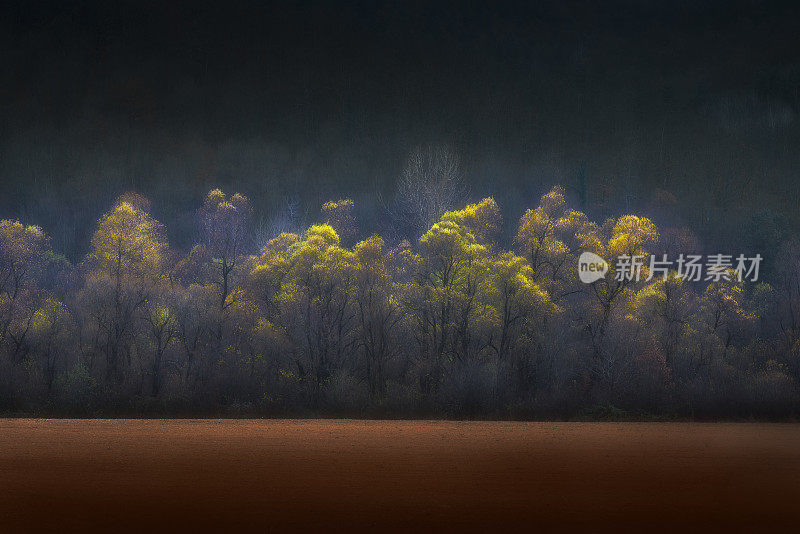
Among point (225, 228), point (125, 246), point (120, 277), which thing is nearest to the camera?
point (120, 277)

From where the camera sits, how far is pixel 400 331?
4075 cm

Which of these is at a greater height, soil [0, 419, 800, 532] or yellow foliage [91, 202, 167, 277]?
yellow foliage [91, 202, 167, 277]

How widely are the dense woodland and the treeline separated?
105 mm

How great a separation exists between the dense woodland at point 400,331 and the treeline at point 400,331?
11cm

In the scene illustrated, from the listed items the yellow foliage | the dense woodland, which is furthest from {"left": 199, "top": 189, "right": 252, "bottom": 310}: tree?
the yellow foliage

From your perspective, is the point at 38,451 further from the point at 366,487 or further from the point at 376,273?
the point at 376,273

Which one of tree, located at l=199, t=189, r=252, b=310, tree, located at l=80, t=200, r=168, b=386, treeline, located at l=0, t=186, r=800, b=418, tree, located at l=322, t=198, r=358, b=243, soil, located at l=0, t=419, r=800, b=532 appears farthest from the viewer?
tree, located at l=322, t=198, r=358, b=243

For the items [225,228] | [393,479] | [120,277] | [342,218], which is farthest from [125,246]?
[393,479]

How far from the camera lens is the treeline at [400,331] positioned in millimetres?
34750

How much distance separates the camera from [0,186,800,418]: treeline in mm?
34750

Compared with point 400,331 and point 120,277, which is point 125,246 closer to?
point 120,277

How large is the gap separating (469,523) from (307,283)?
2687 cm

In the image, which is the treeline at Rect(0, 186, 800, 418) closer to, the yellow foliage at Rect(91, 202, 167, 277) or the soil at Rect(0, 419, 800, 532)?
the yellow foliage at Rect(91, 202, 167, 277)

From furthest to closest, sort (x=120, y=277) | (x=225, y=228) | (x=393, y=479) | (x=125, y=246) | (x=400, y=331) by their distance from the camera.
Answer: (x=225, y=228), (x=125, y=246), (x=120, y=277), (x=400, y=331), (x=393, y=479)
